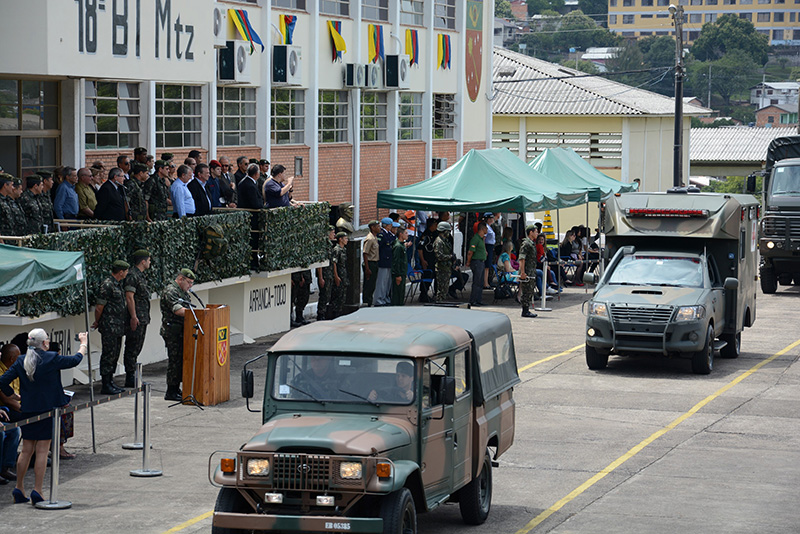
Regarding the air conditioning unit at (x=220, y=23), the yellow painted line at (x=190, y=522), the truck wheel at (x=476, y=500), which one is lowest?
the yellow painted line at (x=190, y=522)

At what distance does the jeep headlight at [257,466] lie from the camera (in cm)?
960

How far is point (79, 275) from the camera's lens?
46.6 feet

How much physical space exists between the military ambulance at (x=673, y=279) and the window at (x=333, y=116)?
1070 centimetres

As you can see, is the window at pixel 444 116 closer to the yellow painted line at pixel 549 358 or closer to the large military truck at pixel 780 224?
the large military truck at pixel 780 224

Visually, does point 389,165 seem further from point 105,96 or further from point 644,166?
point 644,166

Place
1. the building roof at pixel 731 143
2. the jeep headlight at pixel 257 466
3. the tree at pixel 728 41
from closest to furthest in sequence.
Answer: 1. the jeep headlight at pixel 257 466
2. the building roof at pixel 731 143
3. the tree at pixel 728 41

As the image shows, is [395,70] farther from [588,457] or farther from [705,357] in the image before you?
[588,457]

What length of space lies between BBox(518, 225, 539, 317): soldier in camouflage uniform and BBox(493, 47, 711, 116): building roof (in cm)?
2628

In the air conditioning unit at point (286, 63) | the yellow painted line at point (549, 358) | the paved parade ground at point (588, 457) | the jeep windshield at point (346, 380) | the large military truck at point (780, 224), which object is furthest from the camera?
the large military truck at point (780, 224)

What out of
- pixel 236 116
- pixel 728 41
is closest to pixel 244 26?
pixel 236 116

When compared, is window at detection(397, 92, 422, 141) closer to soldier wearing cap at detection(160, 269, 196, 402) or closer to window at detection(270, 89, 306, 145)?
window at detection(270, 89, 306, 145)

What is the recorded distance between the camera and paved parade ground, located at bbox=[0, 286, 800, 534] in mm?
11734

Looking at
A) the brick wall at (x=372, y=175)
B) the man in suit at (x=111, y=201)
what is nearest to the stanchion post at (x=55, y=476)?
the man in suit at (x=111, y=201)

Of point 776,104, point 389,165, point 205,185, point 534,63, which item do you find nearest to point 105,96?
point 205,185
